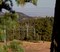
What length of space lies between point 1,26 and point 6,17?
0.14 m

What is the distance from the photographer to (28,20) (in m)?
16.9

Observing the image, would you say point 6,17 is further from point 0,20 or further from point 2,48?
point 2,48

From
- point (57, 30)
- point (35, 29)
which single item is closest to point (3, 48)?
point (57, 30)

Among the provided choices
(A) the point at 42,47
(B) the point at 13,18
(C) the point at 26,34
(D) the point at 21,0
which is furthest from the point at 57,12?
(C) the point at 26,34

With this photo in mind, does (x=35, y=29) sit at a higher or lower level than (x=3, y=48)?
lower

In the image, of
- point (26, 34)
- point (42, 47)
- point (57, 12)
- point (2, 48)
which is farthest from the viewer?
point (26, 34)

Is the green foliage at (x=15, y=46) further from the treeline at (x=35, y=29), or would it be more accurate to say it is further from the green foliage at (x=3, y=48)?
the treeline at (x=35, y=29)

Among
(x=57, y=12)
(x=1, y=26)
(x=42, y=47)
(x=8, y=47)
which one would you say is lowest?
(x=42, y=47)

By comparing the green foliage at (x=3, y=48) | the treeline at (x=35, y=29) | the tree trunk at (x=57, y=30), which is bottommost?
the treeline at (x=35, y=29)

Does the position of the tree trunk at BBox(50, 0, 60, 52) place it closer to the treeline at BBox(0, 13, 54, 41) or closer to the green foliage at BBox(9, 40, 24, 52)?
the green foliage at BBox(9, 40, 24, 52)

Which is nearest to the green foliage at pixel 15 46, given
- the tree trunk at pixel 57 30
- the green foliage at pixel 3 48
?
the green foliage at pixel 3 48

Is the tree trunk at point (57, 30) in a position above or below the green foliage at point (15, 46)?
above

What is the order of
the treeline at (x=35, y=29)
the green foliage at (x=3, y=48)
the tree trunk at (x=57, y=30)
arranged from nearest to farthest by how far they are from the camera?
the tree trunk at (x=57, y=30) → the green foliage at (x=3, y=48) → the treeline at (x=35, y=29)

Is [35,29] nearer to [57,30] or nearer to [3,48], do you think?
[3,48]
